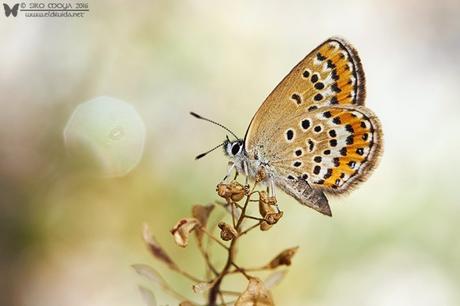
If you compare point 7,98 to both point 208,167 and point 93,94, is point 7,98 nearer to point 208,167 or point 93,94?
point 93,94

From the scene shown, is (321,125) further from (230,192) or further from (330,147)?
(230,192)

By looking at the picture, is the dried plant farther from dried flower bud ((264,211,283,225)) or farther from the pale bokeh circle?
the pale bokeh circle

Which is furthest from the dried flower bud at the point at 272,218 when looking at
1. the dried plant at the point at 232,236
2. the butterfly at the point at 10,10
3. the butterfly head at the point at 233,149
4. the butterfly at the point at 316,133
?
the butterfly at the point at 10,10

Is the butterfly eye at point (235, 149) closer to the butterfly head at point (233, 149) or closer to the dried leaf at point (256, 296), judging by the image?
the butterfly head at point (233, 149)

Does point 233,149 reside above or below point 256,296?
above

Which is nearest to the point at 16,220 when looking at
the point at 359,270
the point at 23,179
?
the point at 23,179

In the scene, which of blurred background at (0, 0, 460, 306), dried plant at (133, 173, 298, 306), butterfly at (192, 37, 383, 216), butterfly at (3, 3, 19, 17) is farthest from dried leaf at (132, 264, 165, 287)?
butterfly at (3, 3, 19, 17)

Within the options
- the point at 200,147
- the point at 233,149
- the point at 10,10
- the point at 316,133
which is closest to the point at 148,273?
the point at 233,149
